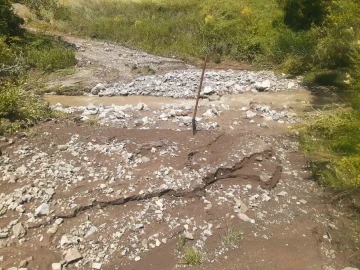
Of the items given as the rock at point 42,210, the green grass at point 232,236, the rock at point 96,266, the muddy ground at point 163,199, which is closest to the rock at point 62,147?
the muddy ground at point 163,199

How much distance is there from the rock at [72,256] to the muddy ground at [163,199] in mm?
16

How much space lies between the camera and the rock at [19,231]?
204 inches

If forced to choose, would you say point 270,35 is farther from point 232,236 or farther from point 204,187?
point 232,236

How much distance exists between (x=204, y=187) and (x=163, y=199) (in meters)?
0.77

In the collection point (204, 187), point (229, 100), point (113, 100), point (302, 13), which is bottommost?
point (113, 100)

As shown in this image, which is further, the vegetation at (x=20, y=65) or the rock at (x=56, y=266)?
the vegetation at (x=20, y=65)

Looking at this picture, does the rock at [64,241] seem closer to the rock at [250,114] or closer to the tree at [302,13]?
the rock at [250,114]

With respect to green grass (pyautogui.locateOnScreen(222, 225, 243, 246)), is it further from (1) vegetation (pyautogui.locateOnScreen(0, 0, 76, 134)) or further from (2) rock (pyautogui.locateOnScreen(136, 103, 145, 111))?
(1) vegetation (pyautogui.locateOnScreen(0, 0, 76, 134))

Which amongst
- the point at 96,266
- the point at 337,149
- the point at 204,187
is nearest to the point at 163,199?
the point at 204,187

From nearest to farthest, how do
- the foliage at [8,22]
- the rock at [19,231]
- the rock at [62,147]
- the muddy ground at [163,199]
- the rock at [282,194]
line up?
the muddy ground at [163,199] < the rock at [19,231] < the rock at [282,194] < the rock at [62,147] < the foliage at [8,22]

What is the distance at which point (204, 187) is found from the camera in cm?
611

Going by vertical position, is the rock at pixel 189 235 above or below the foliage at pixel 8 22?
below

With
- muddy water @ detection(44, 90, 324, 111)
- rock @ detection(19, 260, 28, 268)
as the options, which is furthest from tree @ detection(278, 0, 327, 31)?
rock @ detection(19, 260, 28, 268)

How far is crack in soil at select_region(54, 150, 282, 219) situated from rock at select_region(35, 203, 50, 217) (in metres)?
0.18
